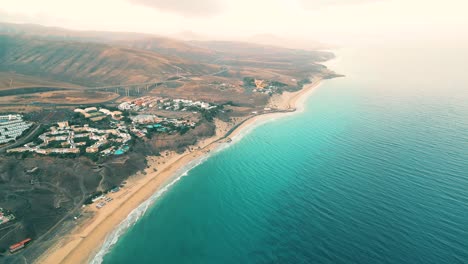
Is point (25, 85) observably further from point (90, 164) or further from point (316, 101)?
point (316, 101)

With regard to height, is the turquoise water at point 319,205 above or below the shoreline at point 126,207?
above

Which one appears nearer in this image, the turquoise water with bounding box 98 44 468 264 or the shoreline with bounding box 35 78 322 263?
the turquoise water with bounding box 98 44 468 264

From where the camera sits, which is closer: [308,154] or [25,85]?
[308,154]

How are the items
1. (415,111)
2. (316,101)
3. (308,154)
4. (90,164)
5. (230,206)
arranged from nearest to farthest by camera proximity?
1. (230,206)
2. (90,164)
3. (308,154)
4. (415,111)
5. (316,101)

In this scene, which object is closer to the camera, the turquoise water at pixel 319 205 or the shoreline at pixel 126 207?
the turquoise water at pixel 319 205

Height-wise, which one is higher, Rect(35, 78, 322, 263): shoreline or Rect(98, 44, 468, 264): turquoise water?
Rect(98, 44, 468, 264): turquoise water

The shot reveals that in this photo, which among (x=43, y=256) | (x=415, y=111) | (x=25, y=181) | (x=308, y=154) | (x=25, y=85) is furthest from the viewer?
(x=25, y=85)

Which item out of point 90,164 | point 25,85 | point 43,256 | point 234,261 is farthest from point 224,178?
point 25,85
